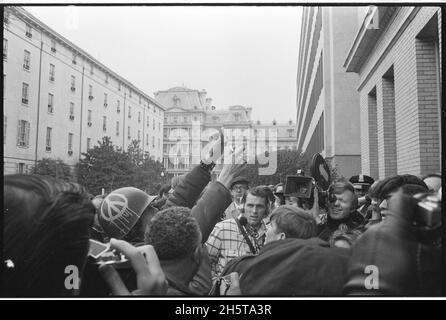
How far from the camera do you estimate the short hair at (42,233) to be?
5.69ft

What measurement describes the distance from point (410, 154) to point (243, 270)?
1.20 meters

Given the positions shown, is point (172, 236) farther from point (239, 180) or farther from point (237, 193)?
point (237, 193)

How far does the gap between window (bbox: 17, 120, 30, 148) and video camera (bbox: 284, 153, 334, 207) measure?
4.29ft

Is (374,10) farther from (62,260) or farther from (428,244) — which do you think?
(62,260)

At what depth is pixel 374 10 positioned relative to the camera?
2.07 metres

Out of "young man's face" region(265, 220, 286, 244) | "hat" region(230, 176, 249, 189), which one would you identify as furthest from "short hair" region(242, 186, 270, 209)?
"young man's face" region(265, 220, 286, 244)

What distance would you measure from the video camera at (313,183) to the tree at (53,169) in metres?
1.11

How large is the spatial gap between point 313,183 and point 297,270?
81 cm

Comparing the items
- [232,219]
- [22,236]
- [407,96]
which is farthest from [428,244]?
[22,236]

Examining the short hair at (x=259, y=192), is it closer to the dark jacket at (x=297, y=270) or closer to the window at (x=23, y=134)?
the dark jacket at (x=297, y=270)

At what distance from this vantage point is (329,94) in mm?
3488

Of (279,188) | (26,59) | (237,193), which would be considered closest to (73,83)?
(26,59)

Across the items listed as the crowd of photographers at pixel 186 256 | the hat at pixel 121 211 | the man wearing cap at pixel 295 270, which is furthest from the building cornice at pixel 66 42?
the man wearing cap at pixel 295 270
